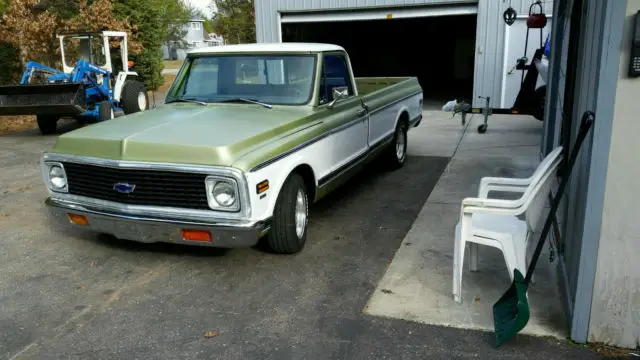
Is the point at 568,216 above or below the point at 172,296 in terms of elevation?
A: above

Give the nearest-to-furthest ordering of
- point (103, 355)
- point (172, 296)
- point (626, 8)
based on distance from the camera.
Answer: point (626, 8) < point (103, 355) < point (172, 296)

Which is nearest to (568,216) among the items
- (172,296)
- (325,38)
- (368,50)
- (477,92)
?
(172,296)

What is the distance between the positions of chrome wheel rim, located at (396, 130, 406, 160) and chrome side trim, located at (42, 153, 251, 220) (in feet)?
14.0

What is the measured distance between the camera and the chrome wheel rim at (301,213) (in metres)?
4.80

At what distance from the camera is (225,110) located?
521 centimetres

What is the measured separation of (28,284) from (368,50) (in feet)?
70.4

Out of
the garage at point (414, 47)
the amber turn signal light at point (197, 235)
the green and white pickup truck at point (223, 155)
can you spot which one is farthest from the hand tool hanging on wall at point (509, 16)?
the amber turn signal light at point (197, 235)

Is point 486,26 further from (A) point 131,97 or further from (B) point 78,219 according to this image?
(B) point 78,219

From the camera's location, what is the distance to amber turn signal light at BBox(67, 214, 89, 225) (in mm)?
4477

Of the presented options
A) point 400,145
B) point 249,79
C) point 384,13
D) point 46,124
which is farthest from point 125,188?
point 384,13

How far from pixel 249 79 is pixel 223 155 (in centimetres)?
186

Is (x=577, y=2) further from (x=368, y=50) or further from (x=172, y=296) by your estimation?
(x=368, y=50)

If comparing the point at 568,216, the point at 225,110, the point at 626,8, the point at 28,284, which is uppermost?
the point at 626,8

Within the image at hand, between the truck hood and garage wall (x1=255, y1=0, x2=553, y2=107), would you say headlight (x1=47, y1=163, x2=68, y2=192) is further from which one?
garage wall (x1=255, y1=0, x2=553, y2=107)
